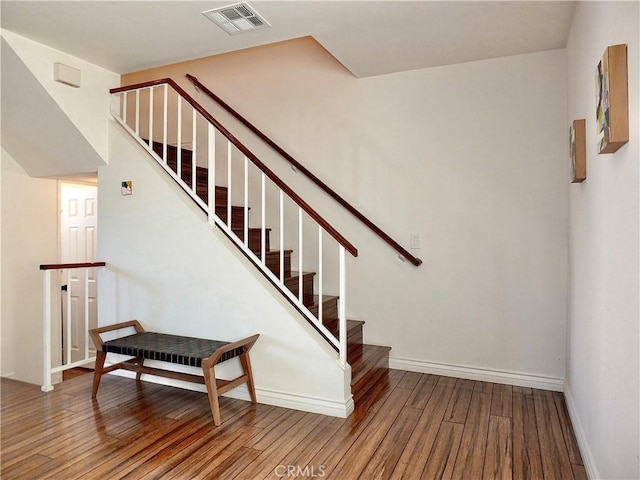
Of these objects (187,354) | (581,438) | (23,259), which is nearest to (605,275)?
(581,438)

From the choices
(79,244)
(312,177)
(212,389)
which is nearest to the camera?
(212,389)

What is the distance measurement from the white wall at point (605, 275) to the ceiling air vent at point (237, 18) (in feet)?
6.06

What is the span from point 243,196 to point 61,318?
2.38m

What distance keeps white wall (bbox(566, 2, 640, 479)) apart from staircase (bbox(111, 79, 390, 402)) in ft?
4.27

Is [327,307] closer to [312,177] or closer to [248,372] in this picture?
[248,372]

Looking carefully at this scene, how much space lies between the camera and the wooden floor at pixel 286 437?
2072 mm

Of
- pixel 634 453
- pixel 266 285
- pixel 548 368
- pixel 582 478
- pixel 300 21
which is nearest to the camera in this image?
pixel 634 453

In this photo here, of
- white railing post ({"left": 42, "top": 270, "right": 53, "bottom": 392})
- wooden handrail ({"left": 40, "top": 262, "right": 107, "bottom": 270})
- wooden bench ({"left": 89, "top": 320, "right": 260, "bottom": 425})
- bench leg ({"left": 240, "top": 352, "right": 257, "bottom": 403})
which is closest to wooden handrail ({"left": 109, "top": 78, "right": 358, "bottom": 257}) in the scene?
wooden bench ({"left": 89, "top": 320, "right": 260, "bottom": 425})

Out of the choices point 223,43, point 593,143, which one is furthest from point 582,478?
point 223,43

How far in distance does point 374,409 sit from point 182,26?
2.85 m

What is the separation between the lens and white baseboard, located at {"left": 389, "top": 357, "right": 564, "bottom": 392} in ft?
10.2

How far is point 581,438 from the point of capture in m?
2.22

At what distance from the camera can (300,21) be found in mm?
2689

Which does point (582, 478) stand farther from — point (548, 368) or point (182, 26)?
point (182, 26)
